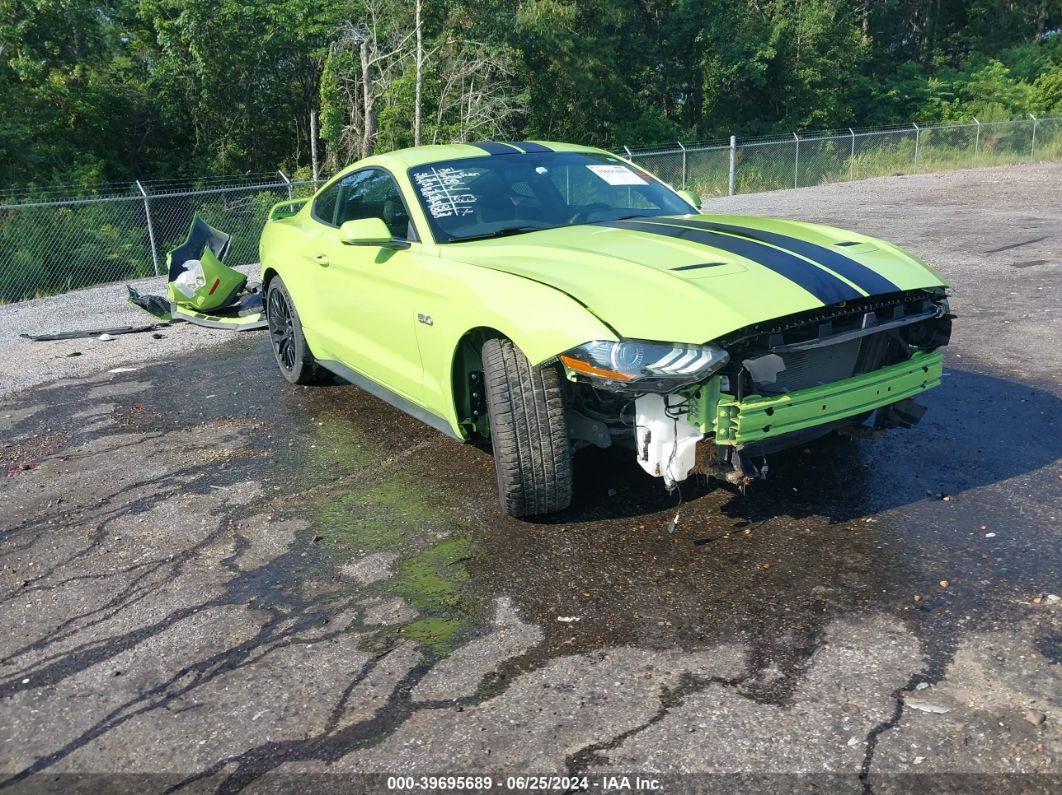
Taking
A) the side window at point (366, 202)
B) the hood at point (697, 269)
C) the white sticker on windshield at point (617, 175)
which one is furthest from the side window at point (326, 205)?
the hood at point (697, 269)

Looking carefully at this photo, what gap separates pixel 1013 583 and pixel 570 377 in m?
1.85

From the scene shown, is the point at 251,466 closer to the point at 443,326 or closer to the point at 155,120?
the point at 443,326

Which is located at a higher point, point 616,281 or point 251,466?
point 616,281

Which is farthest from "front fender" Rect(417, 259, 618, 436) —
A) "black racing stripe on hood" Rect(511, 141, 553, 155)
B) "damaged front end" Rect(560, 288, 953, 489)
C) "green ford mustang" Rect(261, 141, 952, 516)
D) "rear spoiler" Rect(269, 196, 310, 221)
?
"rear spoiler" Rect(269, 196, 310, 221)

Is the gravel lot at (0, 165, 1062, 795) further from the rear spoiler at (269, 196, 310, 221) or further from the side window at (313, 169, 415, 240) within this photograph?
the rear spoiler at (269, 196, 310, 221)

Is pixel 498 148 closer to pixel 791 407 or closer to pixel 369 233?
pixel 369 233

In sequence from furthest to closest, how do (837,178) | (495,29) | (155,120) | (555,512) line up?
(155,120) → (495,29) → (837,178) → (555,512)

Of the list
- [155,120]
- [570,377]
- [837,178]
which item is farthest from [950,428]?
[155,120]

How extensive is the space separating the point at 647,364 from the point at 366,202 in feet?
9.18

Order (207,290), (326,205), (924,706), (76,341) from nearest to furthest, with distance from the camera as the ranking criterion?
(924,706)
(326,205)
(76,341)
(207,290)

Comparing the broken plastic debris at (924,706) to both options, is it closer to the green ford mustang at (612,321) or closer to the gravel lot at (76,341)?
the green ford mustang at (612,321)

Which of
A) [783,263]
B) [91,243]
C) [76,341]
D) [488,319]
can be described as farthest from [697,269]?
[91,243]

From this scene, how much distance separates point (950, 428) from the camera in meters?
5.46

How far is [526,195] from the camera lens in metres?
5.27
